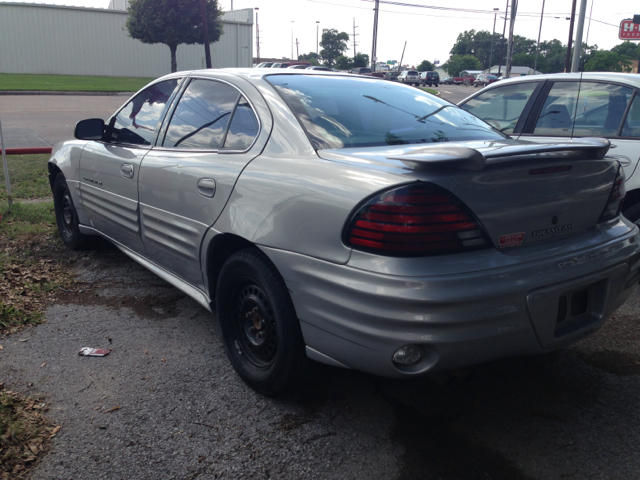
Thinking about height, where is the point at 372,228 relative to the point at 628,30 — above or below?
below

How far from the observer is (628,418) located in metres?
2.55

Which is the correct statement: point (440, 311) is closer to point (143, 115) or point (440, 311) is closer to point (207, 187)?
point (207, 187)

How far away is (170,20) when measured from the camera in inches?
1403

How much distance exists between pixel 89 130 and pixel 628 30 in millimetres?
46678

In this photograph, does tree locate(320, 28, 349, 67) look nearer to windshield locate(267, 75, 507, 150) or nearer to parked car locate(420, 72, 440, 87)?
parked car locate(420, 72, 440, 87)

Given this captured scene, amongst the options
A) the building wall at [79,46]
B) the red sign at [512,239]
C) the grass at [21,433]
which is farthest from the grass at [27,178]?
the building wall at [79,46]

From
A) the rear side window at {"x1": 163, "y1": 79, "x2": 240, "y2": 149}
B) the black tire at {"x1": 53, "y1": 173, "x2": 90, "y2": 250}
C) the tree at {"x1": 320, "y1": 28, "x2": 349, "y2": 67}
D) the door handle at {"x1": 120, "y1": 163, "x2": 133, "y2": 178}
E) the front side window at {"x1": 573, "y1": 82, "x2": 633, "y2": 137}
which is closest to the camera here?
the rear side window at {"x1": 163, "y1": 79, "x2": 240, "y2": 149}

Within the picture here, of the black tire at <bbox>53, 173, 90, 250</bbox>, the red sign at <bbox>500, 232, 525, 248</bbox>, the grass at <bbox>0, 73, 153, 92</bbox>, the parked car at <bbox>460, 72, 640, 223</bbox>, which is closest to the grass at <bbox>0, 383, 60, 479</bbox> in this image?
the red sign at <bbox>500, 232, 525, 248</bbox>

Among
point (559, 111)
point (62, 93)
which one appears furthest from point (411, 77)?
point (559, 111)

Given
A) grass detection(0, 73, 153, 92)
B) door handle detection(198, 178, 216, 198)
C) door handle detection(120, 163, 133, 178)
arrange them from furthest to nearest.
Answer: grass detection(0, 73, 153, 92), door handle detection(120, 163, 133, 178), door handle detection(198, 178, 216, 198)

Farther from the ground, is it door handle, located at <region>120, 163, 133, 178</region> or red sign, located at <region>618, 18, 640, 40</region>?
red sign, located at <region>618, 18, 640, 40</region>

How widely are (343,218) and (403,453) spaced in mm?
1045

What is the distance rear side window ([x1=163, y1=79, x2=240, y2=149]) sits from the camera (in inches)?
121

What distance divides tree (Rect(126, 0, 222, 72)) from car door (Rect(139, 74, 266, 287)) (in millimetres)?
35362
